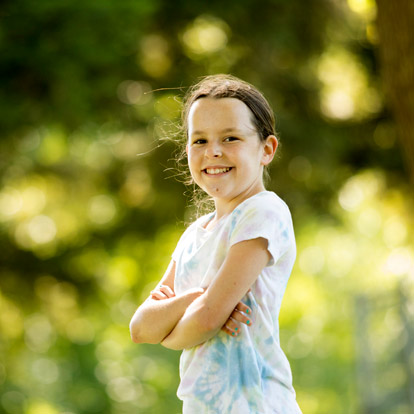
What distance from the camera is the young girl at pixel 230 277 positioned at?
5.87 feet

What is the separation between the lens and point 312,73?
8.10 meters

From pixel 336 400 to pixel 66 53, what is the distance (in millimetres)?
16469

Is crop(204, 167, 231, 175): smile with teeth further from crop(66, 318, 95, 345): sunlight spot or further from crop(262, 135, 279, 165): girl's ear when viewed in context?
crop(66, 318, 95, 345): sunlight spot

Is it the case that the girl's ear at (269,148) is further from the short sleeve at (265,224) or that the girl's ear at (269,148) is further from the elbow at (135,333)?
the elbow at (135,333)

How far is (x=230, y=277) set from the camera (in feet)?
5.82

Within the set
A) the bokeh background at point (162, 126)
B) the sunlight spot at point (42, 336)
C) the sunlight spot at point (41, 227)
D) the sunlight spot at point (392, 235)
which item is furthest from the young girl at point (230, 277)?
the sunlight spot at point (392, 235)

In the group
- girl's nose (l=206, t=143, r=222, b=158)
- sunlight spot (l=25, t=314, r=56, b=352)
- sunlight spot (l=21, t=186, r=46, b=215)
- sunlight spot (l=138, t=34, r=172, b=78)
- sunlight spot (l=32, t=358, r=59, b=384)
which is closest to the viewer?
girl's nose (l=206, t=143, r=222, b=158)

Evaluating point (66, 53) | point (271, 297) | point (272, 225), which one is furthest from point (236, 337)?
point (66, 53)

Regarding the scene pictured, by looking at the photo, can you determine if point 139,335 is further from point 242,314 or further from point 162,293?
point 242,314

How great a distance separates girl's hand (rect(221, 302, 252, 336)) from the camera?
1.79 m

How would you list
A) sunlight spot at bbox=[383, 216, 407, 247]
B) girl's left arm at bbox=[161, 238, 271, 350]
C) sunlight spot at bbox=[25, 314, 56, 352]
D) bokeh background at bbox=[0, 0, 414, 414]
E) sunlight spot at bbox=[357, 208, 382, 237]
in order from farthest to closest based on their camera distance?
sunlight spot at bbox=[357, 208, 382, 237] < sunlight spot at bbox=[383, 216, 407, 247] < sunlight spot at bbox=[25, 314, 56, 352] < bokeh background at bbox=[0, 0, 414, 414] < girl's left arm at bbox=[161, 238, 271, 350]

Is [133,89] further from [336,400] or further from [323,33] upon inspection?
[336,400]

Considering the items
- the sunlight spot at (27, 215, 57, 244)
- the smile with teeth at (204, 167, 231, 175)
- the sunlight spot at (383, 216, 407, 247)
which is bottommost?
the smile with teeth at (204, 167, 231, 175)

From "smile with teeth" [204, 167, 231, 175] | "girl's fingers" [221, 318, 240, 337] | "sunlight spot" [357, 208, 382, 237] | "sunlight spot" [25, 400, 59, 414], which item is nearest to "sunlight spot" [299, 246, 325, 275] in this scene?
"sunlight spot" [357, 208, 382, 237]
